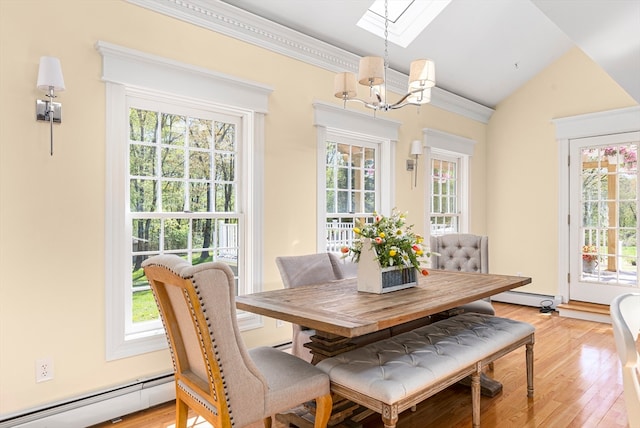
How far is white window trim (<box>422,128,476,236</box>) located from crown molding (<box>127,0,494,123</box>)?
32.3 inches

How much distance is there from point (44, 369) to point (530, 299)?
5.47 metres

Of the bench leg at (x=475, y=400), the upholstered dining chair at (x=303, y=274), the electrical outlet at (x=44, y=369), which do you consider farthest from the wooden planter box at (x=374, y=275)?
the electrical outlet at (x=44, y=369)

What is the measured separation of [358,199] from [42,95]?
2.92 m

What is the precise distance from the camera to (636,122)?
15.9ft

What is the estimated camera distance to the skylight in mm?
3949

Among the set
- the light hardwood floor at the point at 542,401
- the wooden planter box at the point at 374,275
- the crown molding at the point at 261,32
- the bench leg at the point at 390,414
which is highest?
the crown molding at the point at 261,32

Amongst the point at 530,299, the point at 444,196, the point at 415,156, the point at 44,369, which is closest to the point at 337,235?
the point at 415,156

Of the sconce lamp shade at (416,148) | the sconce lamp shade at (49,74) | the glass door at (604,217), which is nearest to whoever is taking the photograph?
the sconce lamp shade at (49,74)

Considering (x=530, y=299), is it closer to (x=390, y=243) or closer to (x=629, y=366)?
(x=390, y=243)

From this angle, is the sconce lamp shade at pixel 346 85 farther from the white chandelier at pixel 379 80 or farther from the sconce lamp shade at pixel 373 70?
the sconce lamp shade at pixel 373 70

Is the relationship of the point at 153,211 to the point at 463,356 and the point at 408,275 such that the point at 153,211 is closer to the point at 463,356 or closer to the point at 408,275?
the point at 408,275

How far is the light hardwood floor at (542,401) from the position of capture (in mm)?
2521

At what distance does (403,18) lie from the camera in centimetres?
414

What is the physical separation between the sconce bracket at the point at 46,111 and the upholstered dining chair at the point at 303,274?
1.56m
